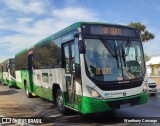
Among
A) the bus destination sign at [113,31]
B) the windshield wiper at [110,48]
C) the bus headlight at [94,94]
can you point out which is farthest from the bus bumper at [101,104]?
the bus destination sign at [113,31]

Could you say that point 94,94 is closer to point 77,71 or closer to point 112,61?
point 77,71

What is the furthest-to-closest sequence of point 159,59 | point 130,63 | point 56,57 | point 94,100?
point 159,59
point 56,57
point 130,63
point 94,100

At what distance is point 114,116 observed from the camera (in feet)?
33.7

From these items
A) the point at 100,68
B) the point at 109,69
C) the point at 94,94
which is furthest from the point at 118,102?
the point at 100,68

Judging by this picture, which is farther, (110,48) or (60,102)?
(60,102)

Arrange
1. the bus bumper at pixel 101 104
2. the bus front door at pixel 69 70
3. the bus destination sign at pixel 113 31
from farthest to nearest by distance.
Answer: the bus front door at pixel 69 70
the bus destination sign at pixel 113 31
the bus bumper at pixel 101 104

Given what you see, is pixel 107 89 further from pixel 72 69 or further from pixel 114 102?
pixel 72 69

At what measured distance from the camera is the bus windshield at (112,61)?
28.9ft

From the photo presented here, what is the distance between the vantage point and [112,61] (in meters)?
9.05

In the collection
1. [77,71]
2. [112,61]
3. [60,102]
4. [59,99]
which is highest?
[112,61]

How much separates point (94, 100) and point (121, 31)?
2.68 metres

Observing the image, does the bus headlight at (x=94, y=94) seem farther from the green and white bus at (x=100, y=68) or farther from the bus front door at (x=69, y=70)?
the bus front door at (x=69, y=70)

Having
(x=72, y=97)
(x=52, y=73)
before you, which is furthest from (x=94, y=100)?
(x=52, y=73)

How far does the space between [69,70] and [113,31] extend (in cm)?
204
